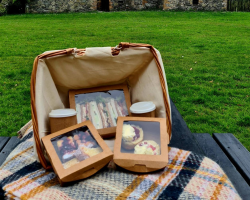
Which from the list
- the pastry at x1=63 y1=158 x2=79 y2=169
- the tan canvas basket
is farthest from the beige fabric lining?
the pastry at x1=63 y1=158 x2=79 y2=169

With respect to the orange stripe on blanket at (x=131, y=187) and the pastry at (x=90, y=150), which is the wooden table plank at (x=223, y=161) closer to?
the orange stripe on blanket at (x=131, y=187)

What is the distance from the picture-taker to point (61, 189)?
37.9 inches

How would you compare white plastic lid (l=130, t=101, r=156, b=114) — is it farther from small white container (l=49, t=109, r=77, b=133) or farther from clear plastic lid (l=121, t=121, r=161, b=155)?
small white container (l=49, t=109, r=77, b=133)

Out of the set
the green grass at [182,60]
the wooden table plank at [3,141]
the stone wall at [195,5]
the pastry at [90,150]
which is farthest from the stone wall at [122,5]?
the pastry at [90,150]

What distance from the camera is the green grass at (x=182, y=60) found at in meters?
2.71

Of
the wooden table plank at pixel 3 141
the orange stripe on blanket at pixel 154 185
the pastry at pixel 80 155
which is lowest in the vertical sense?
the wooden table plank at pixel 3 141

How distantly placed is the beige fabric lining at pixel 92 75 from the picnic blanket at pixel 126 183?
0.20 metres

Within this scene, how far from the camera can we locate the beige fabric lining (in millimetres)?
1201

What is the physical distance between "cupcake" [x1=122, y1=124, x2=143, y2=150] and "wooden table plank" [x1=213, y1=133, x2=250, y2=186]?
513 mm

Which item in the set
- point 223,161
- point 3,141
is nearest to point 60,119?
point 3,141

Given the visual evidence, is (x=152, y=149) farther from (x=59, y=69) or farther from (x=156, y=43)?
(x=156, y=43)

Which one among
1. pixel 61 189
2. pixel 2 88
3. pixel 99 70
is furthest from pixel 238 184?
pixel 2 88

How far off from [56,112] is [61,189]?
0.37 meters

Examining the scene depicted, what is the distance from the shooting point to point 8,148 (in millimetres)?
1423
